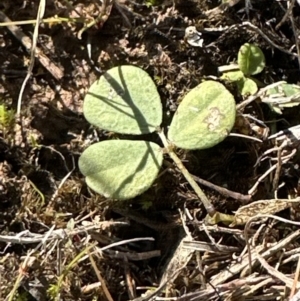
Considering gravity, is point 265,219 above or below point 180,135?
below

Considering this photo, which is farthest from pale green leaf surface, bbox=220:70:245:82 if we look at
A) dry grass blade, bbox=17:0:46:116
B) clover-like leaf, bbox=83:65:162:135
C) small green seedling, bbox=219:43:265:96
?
dry grass blade, bbox=17:0:46:116

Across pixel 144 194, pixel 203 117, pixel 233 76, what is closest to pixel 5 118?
pixel 144 194

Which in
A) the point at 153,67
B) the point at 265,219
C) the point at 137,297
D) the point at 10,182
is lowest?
the point at 137,297

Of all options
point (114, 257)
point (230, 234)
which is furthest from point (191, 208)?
point (114, 257)

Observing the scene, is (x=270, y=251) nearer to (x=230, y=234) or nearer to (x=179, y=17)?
(x=230, y=234)

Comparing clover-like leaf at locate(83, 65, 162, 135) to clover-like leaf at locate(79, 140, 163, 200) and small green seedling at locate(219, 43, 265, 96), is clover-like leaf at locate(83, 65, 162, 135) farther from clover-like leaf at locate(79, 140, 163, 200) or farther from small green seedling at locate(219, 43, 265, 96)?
small green seedling at locate(219, 43, 265, 96)

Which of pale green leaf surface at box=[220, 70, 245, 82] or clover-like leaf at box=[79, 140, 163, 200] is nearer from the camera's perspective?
clover-like leaf at box=[79, 140, 163, 200]

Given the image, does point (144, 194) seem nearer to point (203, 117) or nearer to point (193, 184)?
point (193, 184)
